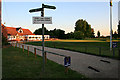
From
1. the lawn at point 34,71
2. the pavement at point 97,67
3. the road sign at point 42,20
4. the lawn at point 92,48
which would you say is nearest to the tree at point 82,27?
the lawn at point 92,48

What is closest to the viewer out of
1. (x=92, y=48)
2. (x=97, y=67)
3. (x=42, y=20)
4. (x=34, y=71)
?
(x=42, y=20)

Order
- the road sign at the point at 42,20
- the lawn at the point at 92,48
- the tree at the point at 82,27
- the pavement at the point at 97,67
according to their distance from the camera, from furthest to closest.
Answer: the tree at the point at 82,27 < the lawn at the point at 92,48 < the pavement at the point at 97,67 < the road sign at the point at 42,20

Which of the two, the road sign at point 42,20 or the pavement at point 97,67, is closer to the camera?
the road sign at point 42,20

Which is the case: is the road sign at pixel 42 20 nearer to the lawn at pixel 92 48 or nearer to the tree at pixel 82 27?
the lawn at pixel 92 48

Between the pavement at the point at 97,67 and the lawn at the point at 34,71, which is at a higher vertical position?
the lawn at the point at 34,71

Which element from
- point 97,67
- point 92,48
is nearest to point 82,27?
point 92,48

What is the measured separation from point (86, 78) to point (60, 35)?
95.8 m

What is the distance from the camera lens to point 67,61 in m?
5.03

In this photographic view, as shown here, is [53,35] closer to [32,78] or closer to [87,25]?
[87,25]

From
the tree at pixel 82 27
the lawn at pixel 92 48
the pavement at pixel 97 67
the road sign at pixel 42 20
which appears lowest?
the pavement at pixel 97 67

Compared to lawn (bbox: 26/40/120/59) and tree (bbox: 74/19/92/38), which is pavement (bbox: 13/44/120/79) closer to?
lawn (bbox: 26/40/120/59)

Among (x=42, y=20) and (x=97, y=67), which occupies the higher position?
(x=42, y=20)

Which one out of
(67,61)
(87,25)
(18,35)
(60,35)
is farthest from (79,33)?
(67,61)

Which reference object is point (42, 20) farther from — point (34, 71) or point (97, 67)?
point (97, 67)
